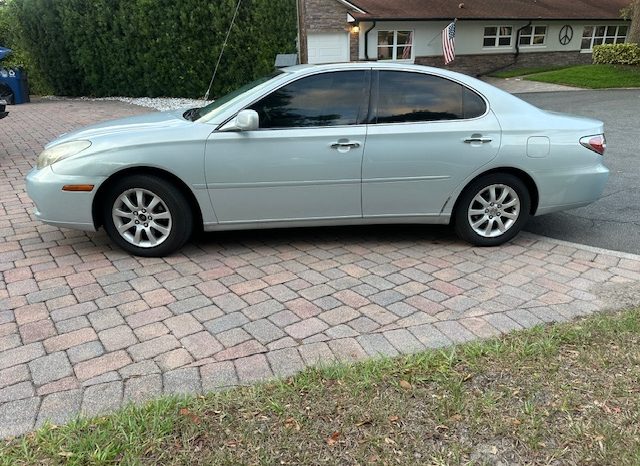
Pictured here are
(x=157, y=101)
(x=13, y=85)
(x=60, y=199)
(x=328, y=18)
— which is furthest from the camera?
(x=328, y=18)

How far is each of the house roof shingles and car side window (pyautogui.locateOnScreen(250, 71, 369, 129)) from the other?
19077 millimetres

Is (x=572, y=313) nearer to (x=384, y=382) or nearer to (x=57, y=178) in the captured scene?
(x=384, y=382)

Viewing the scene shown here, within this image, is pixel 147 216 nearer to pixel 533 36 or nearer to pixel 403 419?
pixel 403 419

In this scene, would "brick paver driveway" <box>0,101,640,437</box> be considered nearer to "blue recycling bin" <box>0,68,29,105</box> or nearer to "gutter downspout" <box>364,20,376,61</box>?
"blue recycling bin" <box>0,68,29,105</box>

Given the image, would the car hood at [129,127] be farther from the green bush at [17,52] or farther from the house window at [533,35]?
the house window at [533,35]

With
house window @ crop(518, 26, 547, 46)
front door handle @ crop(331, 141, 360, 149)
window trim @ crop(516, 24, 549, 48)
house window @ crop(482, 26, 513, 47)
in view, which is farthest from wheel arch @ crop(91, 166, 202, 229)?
house window @ crop(518, 26, 547, 46)

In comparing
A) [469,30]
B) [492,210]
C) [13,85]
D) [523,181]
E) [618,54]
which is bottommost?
[492,210]

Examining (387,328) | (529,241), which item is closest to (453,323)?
(387,328)

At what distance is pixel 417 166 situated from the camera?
4.46m

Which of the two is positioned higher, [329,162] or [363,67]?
[363,67]

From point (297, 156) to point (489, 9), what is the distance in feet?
85.4

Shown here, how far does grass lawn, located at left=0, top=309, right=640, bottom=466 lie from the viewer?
2307 mm

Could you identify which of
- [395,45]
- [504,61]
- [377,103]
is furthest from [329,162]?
[504,61]

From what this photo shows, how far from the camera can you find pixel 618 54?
882 inches
